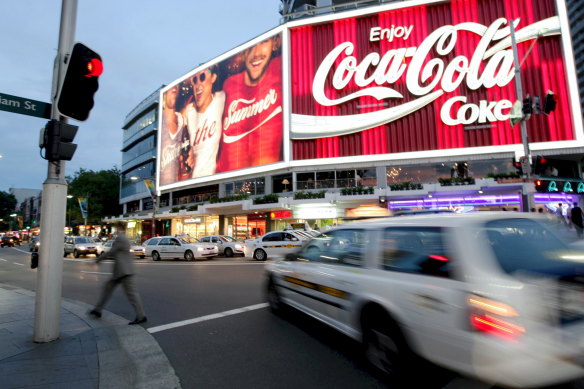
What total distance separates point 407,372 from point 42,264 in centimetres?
473

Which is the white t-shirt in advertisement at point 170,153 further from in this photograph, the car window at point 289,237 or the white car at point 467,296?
the white car at point 467,296

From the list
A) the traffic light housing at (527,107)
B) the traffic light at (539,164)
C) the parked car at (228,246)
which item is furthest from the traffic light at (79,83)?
the parked car at (228,246)

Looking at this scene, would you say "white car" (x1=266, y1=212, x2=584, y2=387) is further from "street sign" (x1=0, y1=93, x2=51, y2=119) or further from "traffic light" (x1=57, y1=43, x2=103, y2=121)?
"street sign" (x1=0, y1=93, x2=51, y2=119)

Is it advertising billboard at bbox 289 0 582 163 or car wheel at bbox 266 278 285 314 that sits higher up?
advertising billboard at bbox 289 0 582 163

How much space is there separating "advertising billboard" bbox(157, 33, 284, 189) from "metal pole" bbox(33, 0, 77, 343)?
27524 millimetres

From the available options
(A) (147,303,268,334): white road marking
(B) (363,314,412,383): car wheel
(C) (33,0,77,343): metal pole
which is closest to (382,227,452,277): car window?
(B) (363,314,412,383): car wheel

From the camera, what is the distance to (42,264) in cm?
443

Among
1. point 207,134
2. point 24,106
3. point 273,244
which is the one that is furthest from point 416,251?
point 207,134

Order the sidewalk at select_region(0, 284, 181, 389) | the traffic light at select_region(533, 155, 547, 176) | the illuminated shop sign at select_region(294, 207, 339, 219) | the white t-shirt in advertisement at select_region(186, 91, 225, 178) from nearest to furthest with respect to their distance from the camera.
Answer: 1. the sidewalk at select_region(0, 284, 181, 389)
2. the traffic light at select_region(533, 155, 547, 176)
3. the illuminated shop sign at select_region(294, 207, 339, 219)
4. the white t-shirt in advertisement at select_region(186, 91, 225, 178)

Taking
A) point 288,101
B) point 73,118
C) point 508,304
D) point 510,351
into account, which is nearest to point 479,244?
point 508,304

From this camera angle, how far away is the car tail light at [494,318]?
2324mm

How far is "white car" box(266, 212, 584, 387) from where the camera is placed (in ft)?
7.59

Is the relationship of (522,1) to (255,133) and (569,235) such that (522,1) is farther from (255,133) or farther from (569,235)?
(569,235)

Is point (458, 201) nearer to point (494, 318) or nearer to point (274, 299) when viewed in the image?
point (274, 299)
